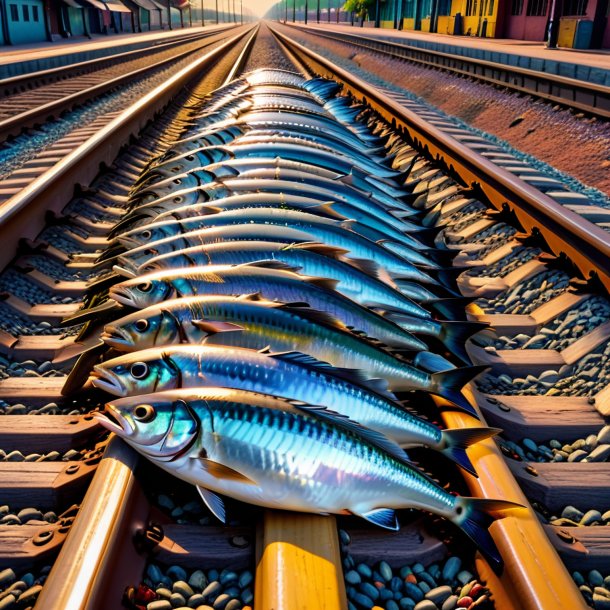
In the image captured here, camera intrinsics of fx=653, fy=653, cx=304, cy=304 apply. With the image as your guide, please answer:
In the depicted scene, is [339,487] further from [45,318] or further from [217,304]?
[45,318]

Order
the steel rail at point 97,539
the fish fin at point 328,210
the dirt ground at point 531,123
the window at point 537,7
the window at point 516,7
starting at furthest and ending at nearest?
the window at point 516,7 < the window at point 537,7 < the dirt ground at point 531,123 < the fish fin at point 328,210 < the steel rail at point 97,539

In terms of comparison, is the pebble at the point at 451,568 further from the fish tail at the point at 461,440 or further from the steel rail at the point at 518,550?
the fish tail at the point at 461,440

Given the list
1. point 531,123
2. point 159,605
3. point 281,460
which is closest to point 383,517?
point 281,460

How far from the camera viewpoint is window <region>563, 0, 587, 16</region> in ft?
106

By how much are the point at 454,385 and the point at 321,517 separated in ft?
3.55

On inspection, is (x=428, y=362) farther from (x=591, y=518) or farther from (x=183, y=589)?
(x=183, y=589)

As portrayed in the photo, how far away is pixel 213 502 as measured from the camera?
246 centimetres

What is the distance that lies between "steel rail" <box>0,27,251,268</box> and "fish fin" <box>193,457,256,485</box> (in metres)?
3.28

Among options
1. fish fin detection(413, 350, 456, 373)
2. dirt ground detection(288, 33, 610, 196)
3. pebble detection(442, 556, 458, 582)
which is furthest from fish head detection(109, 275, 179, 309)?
dirt ground detection(288, 33, 610, 196)

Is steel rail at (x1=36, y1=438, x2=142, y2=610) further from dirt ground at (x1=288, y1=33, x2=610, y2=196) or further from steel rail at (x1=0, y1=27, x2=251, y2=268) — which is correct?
dirt ground at (x1=288, y1=33, x2=610, y2=196)

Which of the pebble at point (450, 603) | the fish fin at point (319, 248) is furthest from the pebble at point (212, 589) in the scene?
the fish fin at point (319, 248)

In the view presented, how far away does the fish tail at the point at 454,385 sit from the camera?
10.6 ft

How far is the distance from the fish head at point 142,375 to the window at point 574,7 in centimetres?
3584

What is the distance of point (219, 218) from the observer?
438 centimetres
